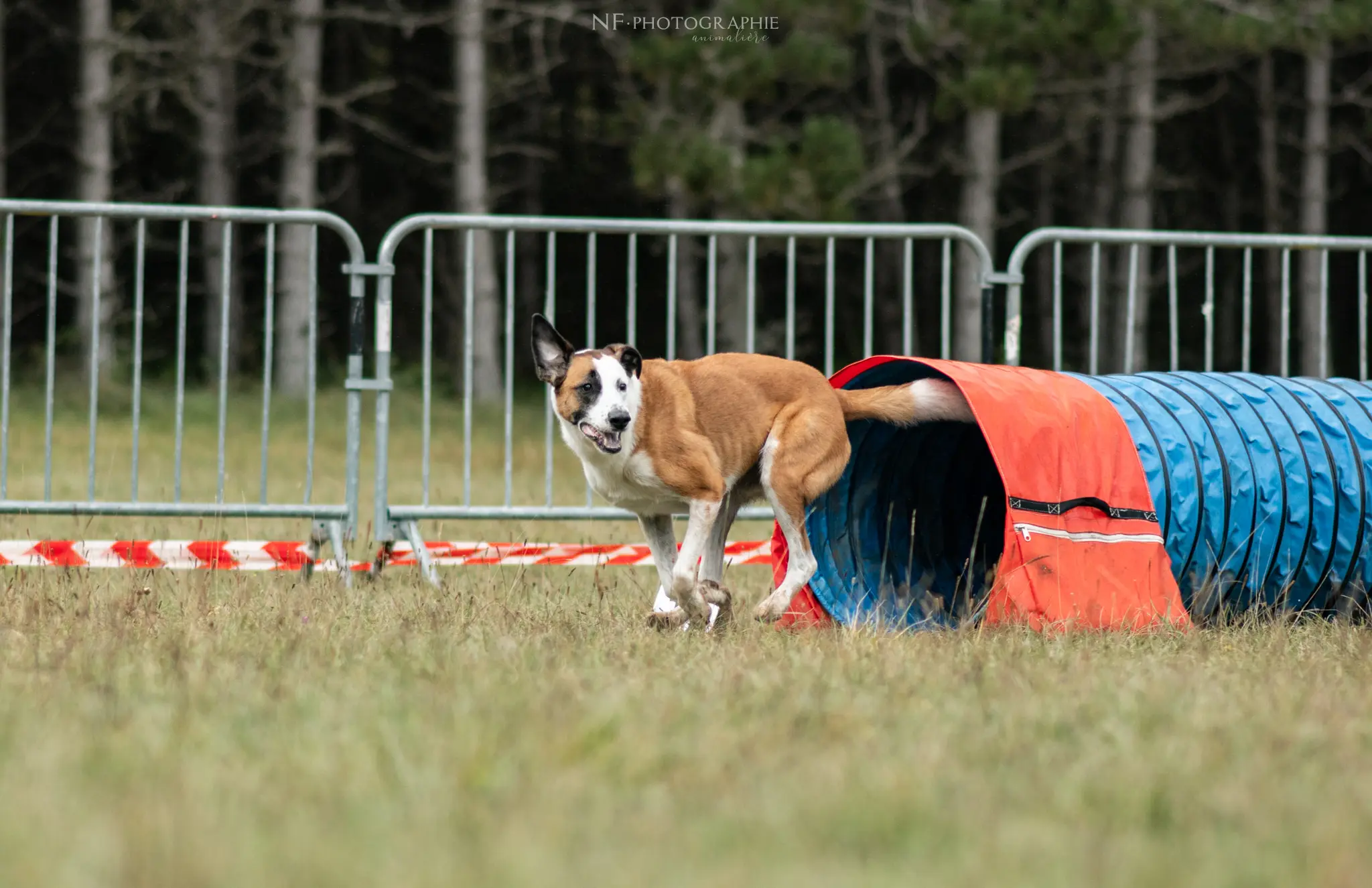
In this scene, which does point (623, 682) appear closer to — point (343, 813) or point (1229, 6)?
point (343, 813)

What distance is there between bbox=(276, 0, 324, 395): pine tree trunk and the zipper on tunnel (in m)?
13.9

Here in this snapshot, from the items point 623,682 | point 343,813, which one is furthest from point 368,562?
point 343,813

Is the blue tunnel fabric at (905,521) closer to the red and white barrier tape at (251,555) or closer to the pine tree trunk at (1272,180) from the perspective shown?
the red and white barrier tape at (251,555)

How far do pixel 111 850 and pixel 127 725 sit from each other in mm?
1026

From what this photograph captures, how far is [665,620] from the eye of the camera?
5.46 m

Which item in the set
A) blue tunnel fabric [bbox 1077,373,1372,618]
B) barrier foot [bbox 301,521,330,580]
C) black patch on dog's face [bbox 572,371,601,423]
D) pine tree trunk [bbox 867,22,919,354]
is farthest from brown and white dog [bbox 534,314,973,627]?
pine tree trunk [bbox 867,22,919,354]

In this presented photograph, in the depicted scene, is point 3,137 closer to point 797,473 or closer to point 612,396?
point 612,396

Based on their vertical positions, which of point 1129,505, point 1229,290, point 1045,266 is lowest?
point 1129,505

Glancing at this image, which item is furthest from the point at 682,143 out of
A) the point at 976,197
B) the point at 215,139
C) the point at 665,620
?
the point at 665,620

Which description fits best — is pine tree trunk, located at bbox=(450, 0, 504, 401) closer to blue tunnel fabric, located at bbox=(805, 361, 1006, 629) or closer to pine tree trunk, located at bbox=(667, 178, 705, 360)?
pine tree trunk, located at bbox=(667, 178, 705, 360)

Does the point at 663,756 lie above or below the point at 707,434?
below

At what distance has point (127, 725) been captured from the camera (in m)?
3.49

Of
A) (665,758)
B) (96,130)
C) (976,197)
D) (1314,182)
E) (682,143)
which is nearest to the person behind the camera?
(665,758)

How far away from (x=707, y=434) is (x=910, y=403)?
2.76ft
